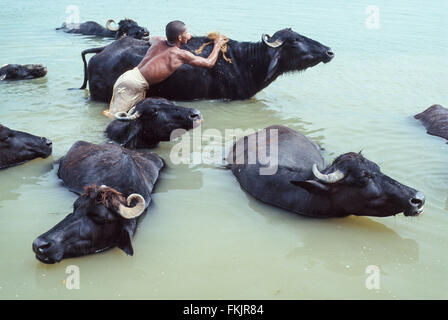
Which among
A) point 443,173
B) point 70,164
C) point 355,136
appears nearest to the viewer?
point 70,164

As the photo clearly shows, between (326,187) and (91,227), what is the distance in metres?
2.22

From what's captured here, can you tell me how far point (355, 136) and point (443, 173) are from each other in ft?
5.00

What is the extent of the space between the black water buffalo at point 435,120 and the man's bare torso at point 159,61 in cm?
392

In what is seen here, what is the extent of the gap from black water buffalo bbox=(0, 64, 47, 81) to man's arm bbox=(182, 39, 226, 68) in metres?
3.90

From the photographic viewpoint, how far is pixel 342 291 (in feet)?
13.3

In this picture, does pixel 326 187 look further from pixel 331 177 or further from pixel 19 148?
pixel 19 148

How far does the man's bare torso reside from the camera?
783cm

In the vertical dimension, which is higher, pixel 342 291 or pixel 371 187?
pixel 371 187

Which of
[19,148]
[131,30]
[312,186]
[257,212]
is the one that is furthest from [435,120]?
[131,30]

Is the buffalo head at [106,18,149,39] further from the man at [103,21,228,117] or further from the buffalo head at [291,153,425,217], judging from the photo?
the buffalo head at [291,153,425,217]

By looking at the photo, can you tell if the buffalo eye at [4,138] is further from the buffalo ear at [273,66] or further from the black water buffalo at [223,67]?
the buffalo ear at [273,66]

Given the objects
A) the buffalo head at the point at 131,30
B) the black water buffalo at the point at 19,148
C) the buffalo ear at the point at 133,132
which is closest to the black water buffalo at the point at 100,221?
the buffalo ear at the point at 133,132

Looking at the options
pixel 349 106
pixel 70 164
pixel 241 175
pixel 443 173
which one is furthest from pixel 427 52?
pixel 70 164

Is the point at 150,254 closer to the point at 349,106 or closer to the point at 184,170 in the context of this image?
the point at 184,170
